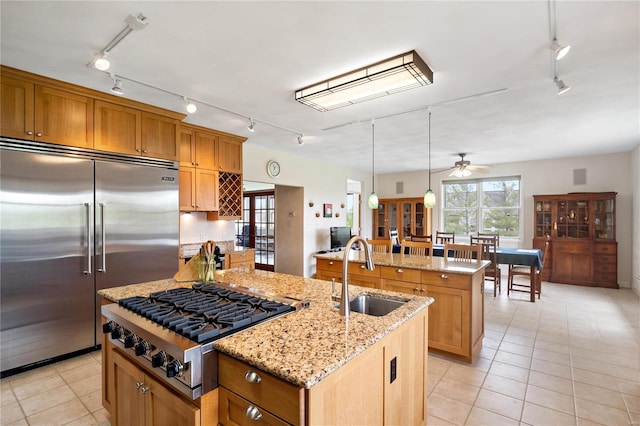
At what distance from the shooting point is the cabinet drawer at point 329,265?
391 centimetres

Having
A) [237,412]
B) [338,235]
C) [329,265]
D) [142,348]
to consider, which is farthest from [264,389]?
[338,235]

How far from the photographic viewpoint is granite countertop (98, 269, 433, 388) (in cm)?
106

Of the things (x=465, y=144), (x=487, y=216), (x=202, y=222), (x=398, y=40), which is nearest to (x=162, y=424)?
(x=398, y=40)

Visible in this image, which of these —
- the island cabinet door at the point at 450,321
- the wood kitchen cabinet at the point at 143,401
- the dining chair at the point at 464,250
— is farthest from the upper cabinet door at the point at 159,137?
the dining chair at the point at 464,250

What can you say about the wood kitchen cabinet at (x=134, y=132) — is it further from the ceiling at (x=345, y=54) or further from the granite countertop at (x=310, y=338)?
the granite countertop at (x=310, y=338)

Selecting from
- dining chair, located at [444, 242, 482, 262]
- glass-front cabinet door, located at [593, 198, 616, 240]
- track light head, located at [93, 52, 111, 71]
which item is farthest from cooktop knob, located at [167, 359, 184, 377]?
glass-front cabinet door, located at [593, 198, 616, 240]

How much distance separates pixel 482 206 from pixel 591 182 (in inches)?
82.0

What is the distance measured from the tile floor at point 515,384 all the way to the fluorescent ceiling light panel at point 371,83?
261 cm

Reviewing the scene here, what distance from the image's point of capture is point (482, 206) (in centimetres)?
757

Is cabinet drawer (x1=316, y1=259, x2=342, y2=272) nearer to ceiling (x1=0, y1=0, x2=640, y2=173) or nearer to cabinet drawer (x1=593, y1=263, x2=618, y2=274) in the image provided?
ceiling (x1=0, y1=0, x2=640, y2=173)

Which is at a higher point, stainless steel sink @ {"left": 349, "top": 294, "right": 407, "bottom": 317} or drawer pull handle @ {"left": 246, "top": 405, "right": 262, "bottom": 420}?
stainless steel sink @ {"left": 349, "top": 294, "right": 407, "bottom": 317}

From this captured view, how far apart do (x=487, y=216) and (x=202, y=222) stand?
21.5ft

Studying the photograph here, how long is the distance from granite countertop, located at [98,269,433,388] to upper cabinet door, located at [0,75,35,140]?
1859 millimetres

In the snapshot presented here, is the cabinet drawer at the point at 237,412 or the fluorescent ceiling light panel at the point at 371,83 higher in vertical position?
the fluorescent ceiling light panel at the point at 371,83
